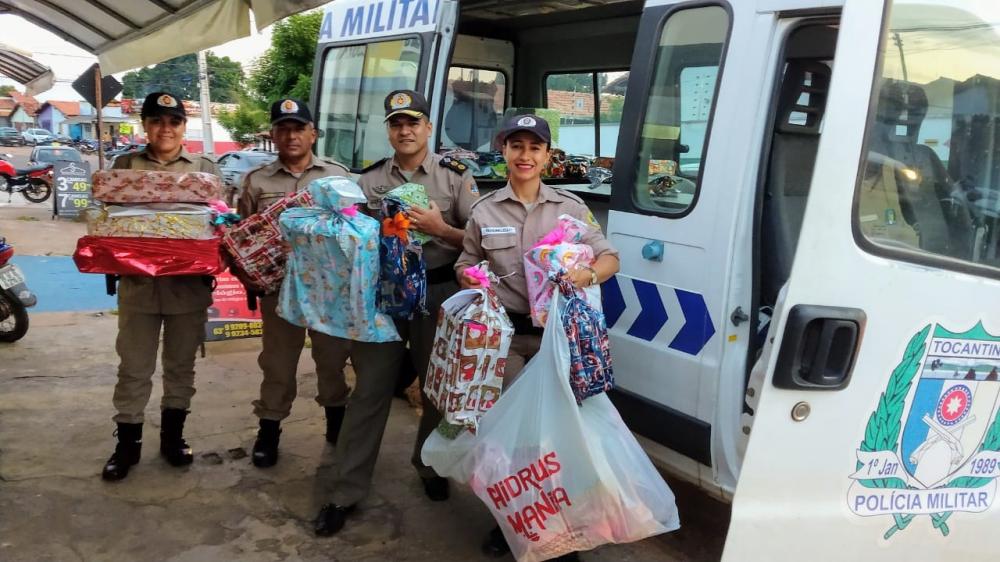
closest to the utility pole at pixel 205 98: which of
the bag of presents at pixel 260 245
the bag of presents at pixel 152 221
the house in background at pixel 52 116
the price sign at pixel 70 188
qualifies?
the price sign at pixel 70 188

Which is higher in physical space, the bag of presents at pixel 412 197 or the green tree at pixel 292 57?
the green tree at pixel 292 57

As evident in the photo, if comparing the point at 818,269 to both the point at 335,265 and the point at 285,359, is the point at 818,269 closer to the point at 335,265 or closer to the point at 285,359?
the point at 335,265

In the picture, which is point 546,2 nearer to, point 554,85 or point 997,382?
point 554,85

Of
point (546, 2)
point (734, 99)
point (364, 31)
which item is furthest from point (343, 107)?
point (734, 99)

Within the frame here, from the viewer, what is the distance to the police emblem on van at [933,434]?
1.85 m

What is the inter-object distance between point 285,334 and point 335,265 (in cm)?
106

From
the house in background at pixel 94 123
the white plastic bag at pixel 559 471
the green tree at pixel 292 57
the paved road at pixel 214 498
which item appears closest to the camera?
the white plastic bag at pixel 559 471

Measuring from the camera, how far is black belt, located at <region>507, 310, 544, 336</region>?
2.84 m

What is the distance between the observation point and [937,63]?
1.97m

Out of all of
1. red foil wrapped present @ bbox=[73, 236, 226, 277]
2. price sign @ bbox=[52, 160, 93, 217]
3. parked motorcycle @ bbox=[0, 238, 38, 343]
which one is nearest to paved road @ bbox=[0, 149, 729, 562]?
parked motorcycle @ bbox=[0, 238, 38, 343]

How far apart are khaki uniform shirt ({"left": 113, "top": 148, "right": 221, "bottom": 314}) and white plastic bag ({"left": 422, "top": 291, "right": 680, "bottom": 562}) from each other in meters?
1.78

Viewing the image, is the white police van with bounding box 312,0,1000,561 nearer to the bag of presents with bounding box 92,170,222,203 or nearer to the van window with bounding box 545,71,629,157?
the bag of presents with bounding box 92,170,222,203

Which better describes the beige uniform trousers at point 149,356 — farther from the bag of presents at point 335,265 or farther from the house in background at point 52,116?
the house in background at point 52,116

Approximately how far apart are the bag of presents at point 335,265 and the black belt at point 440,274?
0.45m
